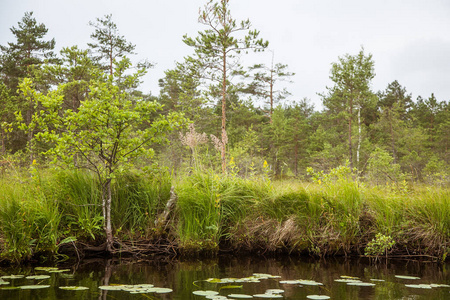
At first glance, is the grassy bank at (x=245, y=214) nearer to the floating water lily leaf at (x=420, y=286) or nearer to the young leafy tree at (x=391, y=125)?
the floating water lily leaf at (x=420, y=286)

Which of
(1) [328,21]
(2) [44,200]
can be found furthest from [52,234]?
(1) [328,21]

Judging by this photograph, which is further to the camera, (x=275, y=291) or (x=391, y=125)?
(x=391, y=125)

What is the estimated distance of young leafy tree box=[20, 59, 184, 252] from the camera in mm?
3994

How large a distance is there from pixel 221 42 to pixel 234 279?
46.8ft

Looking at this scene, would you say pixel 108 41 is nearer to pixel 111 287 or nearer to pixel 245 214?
pixel 245 214

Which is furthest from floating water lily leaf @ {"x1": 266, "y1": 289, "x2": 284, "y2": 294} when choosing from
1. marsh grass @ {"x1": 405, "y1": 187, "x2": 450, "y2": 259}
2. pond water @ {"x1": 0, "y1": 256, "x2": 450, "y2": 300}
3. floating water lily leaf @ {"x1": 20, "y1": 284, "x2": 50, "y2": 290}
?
marsh grass @ {"x1": 405, "y1": 187, "x2": 450, "y2": 259}

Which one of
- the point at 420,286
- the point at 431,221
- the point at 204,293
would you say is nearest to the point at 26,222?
the point at 204,293

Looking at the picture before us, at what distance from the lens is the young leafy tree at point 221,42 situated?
49.6 ft

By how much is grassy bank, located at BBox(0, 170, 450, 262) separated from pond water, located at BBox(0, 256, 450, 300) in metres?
0.31

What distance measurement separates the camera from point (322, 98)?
961 inches

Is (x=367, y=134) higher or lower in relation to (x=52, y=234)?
higher

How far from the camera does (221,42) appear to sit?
15.7 m

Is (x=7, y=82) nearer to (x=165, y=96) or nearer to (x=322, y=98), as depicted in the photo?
(x=165, y=96)

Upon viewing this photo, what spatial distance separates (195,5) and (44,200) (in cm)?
1317
